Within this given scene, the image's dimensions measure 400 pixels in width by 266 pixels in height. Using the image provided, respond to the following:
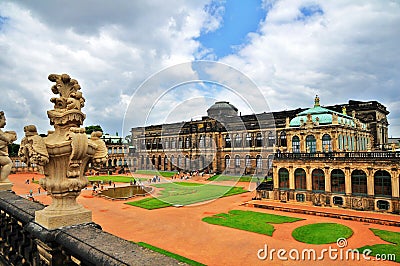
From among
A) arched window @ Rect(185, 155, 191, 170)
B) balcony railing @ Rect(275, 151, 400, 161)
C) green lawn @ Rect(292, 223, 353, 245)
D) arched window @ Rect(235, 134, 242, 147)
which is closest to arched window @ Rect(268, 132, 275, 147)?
arched window @ Rect(235, 134, 242, 147)

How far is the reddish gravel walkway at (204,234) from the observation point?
15.3 m

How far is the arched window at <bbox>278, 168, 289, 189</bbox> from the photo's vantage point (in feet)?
102

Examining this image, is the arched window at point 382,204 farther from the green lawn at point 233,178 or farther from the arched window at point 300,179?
the green lawn at point 233,178

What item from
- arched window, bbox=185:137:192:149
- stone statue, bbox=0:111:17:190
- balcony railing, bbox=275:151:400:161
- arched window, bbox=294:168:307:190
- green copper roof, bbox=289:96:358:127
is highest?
green copper roof, bbox=289:96:358:127

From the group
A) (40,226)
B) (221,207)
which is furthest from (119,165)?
(40,226)

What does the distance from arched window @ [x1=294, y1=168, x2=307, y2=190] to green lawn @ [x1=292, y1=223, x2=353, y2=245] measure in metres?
8.28

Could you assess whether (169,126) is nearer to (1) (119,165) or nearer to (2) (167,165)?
(2) (167,165)

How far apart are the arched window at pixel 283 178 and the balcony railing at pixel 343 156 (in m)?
1.46

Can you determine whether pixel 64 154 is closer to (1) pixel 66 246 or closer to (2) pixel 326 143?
(1) pixel 66 246

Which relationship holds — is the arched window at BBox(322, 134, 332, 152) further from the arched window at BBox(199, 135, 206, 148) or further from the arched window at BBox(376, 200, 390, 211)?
the arched window at BBox(199, 135, 206, 148)

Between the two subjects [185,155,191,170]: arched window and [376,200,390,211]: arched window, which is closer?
[376,200,390,211]: arched window

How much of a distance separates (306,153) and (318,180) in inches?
118

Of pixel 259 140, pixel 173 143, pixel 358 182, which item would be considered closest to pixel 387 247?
pixel 358 182

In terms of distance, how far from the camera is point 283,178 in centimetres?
3127
